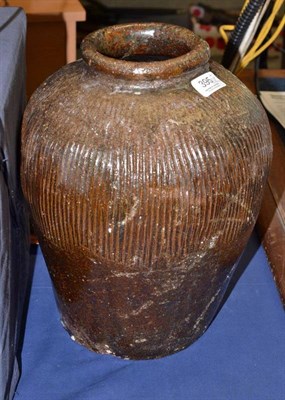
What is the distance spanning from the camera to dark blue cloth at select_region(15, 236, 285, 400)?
119cm

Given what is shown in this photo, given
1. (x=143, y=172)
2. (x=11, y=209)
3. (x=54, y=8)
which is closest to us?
(x=143, y=172)

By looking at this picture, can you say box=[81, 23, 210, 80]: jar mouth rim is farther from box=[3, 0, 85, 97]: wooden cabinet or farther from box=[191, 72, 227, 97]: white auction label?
box=[3, 0, 85, 97]: wooden cabinet

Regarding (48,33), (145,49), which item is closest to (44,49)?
(48,33)

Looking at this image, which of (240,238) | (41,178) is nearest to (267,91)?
(240,238)

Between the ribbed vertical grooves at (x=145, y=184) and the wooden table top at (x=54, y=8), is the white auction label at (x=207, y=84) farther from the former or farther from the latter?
the wooden table top at (x=54, y=8)

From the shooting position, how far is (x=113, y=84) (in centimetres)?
105

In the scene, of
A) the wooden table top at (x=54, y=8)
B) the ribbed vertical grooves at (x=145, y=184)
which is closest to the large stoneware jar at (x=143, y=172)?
the ribbed vertical grooves at (x=145, y=184)

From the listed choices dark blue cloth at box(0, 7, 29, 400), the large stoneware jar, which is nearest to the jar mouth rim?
the large stoneware jar

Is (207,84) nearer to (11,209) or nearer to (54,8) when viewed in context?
(11,209)

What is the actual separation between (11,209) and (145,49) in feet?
1.18

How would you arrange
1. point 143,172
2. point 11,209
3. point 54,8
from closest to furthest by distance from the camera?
point 143,172, point 11,209, point 54,8

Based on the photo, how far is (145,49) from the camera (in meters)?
1.20

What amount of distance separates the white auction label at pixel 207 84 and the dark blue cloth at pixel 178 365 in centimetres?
49

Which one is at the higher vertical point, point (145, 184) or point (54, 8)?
point (145, 184)
